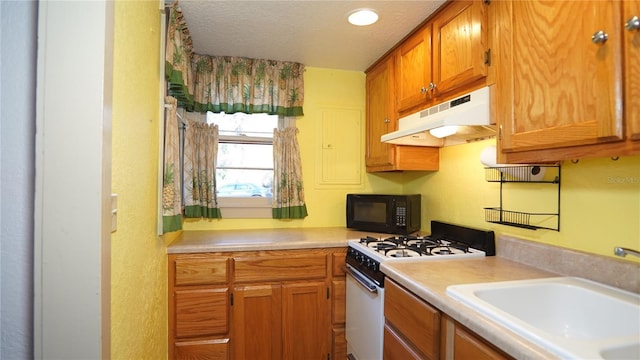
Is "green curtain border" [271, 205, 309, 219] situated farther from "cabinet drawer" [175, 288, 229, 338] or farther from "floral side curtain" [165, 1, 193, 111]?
"floral side curtain" [165, 1, 193, 111]

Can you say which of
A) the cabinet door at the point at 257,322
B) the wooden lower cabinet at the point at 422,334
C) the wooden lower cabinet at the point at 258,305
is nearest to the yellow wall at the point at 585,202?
the wooden lower cabinet at the point at 422,334

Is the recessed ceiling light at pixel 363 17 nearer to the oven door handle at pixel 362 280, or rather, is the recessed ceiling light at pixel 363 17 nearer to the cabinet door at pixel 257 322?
the oven door handle at pixel 362 280

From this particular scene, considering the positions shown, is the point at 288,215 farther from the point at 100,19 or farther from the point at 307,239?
the point at 100,19

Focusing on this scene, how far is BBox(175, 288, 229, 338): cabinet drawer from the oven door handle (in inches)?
30.0

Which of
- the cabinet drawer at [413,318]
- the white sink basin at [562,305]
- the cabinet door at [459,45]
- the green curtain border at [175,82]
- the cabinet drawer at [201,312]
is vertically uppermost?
the cabinet door at [459,45]

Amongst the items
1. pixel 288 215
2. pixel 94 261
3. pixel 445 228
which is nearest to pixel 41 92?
pixel 94 261

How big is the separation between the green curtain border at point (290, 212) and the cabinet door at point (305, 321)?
61cm

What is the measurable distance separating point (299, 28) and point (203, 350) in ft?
6.64

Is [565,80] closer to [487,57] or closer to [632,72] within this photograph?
[632,72]

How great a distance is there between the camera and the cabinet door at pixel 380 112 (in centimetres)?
216

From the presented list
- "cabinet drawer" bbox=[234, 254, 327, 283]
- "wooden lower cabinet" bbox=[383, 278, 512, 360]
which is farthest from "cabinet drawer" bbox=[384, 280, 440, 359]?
"cabinet drawer" bbox=[234, 254, 327, 283]

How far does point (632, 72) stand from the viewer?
0.81 m

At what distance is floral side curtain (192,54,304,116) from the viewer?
2.27 meters

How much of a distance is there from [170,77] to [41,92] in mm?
931
